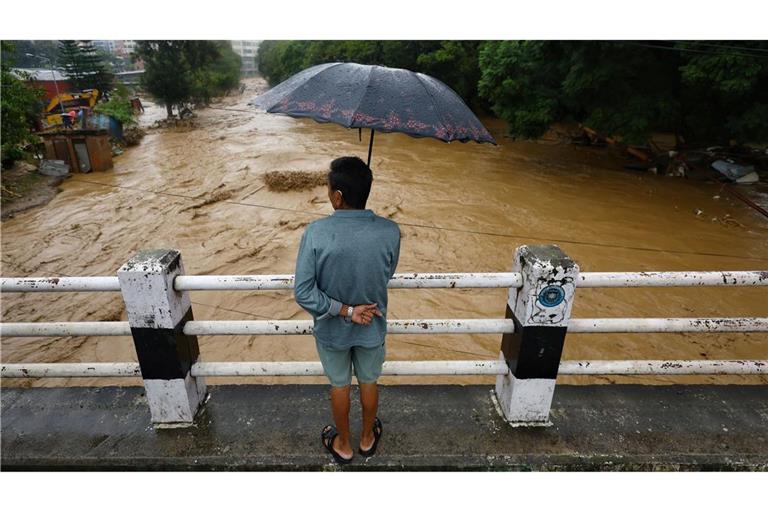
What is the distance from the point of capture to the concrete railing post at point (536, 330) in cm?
220

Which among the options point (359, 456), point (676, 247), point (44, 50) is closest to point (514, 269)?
point (359, 456)

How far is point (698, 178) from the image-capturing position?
515 inches

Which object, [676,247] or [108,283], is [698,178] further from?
[108,283]

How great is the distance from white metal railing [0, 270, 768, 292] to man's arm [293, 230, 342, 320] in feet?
1.20

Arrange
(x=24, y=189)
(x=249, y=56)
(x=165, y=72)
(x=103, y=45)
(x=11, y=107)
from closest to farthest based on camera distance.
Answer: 1. (x=11, y=107)
2. (x=24, y=189)
3. (x=165, y=72)
4. (x=103, y=45)
5. (x=249, y=56)

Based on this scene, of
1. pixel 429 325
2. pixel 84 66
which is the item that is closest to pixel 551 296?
pixel 429 325

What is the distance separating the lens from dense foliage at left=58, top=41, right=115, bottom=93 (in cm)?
3125

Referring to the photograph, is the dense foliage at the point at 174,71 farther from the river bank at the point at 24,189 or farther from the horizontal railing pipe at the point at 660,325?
the horizontal railing pipe at the point at 660,325

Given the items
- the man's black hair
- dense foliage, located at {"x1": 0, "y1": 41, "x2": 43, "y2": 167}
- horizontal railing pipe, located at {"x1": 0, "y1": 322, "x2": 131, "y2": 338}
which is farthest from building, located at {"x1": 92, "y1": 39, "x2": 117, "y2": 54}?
the man's black hair

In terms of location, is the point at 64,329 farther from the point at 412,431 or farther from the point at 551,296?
the point at 551,296

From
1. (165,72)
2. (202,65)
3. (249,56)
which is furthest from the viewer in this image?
(249,56)

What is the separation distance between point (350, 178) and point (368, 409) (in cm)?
116

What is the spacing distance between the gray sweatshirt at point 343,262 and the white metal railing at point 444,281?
34 centimetres

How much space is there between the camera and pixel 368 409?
2279 millimetres
